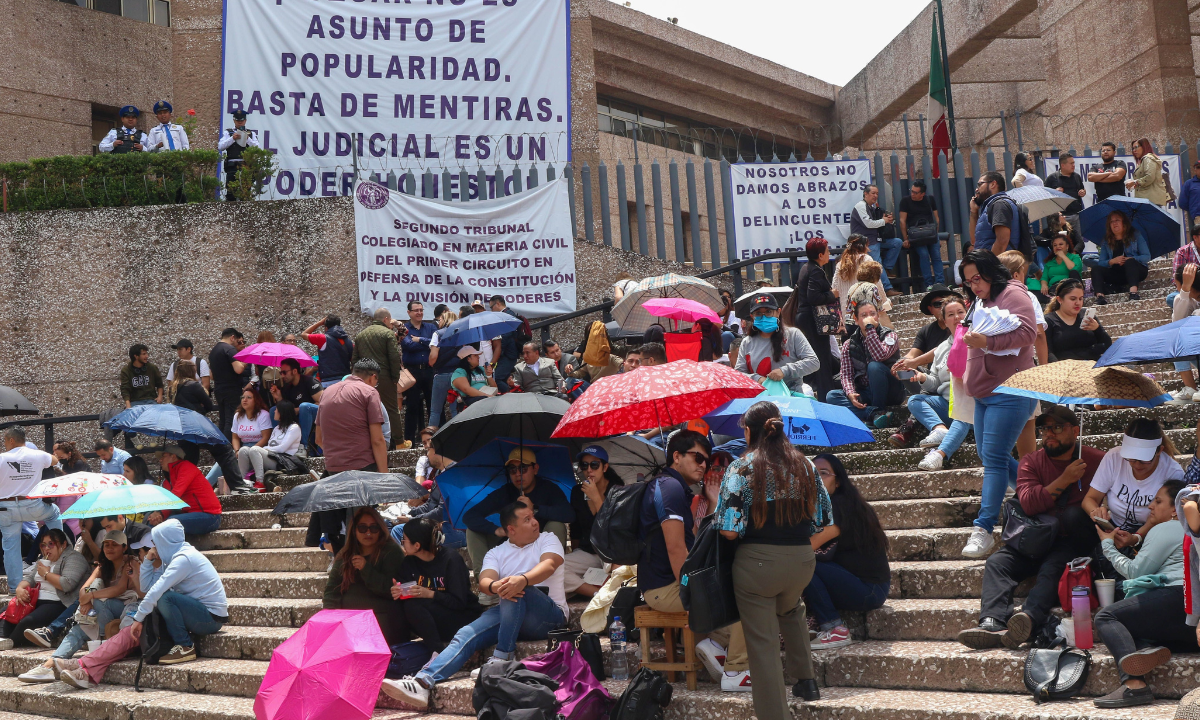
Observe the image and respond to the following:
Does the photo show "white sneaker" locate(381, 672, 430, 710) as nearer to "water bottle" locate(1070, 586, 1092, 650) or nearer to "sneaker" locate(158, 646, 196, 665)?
"sneaker" locate(158, 646, 196, 665)

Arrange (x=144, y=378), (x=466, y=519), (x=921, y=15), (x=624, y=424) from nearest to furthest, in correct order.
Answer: (x=624, y=424) → (x=466, y=519) → (x=144, y=378) → (x=921, y=15)

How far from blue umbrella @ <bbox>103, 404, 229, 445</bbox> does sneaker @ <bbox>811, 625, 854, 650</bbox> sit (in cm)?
605

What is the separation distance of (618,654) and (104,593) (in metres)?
4.20

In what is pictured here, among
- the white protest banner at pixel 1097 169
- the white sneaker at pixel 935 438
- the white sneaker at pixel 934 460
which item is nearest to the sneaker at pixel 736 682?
the white sneaker at pixel 934 460

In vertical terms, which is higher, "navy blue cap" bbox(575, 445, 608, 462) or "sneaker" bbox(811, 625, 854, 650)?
"navy blue cap" bbox(575, 445, 608, 462)

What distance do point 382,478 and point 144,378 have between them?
6109mm

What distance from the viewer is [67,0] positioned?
17531 mm

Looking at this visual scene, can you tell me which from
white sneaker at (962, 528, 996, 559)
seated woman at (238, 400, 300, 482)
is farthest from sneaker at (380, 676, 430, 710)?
seated woman at (238, 400, 300, 482)

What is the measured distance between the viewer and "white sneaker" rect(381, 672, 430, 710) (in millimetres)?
6531

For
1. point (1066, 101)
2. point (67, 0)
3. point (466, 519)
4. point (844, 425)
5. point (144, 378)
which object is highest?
point (67, 0)

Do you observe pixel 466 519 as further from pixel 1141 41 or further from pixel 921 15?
pixel 921 15

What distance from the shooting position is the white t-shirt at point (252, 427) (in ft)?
37.9

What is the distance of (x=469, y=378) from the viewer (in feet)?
37.2

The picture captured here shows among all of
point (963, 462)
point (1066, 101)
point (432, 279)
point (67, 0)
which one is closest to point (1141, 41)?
point (1066, 101)
